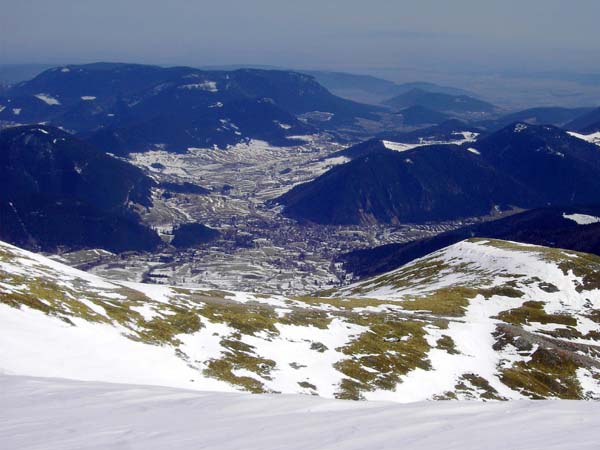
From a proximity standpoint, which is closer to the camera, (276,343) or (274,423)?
(274,423)

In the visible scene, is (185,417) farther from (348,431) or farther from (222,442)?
(348,431)

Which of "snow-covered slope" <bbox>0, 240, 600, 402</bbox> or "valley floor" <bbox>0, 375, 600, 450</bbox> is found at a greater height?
"valley floor" <bbox>0, 375, 600, 450</bbox>

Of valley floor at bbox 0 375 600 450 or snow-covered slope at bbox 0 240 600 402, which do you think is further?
snow-covered slope at bbox 0 240 600 402

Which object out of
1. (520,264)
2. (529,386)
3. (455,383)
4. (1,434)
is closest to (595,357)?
(529,386)

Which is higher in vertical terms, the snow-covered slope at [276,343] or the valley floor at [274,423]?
the valley floor at [274,423]
